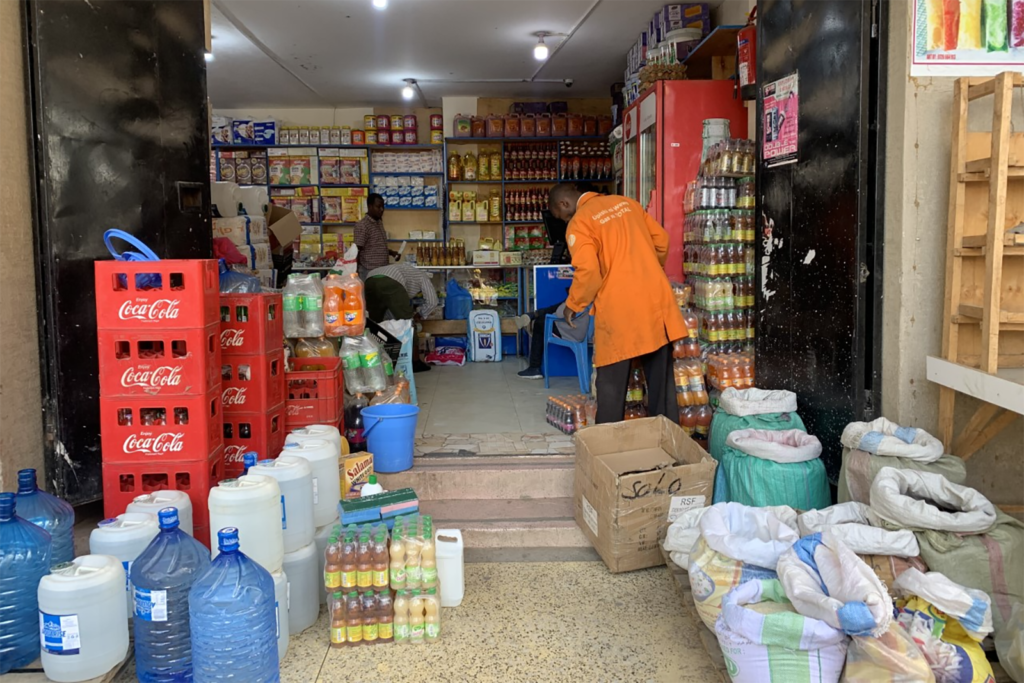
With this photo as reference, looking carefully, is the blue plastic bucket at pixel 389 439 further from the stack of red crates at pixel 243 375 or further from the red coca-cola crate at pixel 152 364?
the red coca-cola crate at pixel 152 364

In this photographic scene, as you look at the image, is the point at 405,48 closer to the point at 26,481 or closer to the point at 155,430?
the point at 155,430

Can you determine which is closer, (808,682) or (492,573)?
(808,682)

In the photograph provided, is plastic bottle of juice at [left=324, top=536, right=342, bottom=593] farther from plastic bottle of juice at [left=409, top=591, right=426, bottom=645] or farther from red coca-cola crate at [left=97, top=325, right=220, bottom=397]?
red coca-cola crate at [left=97, top=325, right=220, bottom=397]

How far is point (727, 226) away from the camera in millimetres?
4605

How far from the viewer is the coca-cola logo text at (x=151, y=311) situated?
2861 millimetres

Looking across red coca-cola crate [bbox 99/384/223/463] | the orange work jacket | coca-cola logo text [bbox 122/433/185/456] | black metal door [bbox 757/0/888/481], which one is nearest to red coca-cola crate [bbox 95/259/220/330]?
red coca-cola crate [bbox 99/384/223/463]

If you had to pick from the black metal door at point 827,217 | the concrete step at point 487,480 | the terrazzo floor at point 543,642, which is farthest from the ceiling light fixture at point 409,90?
the terrazzo floor at point 543,642

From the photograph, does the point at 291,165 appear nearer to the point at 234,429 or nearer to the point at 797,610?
the point at 234,429

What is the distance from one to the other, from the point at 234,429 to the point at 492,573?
1.26 meters

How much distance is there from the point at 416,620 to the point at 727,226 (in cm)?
294

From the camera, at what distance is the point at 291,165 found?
33.2 ft

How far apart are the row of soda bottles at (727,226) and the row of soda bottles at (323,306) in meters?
2.01

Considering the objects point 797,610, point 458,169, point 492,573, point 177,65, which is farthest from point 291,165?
point 797,610

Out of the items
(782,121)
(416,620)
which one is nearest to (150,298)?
(416,620)
